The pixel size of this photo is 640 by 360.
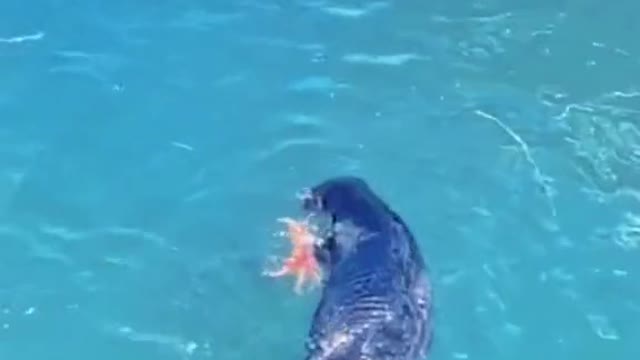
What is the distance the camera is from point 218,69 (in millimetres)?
15227

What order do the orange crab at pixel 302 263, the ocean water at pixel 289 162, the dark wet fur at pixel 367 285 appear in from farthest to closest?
the orange crab at pixel 302 263
the ocean water at pixel 289 162
the dark wet fur at pixel 367 285

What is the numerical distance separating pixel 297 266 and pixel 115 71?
9.17 ft

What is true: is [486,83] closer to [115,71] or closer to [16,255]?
[115,71]

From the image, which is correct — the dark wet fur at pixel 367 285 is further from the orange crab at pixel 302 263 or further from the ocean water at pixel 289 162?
the ocean water at pixel 289 162

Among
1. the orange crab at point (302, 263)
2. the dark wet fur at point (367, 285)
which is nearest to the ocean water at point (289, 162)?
the orange crab at point (302, 263)

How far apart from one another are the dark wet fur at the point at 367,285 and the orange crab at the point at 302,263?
0.15m

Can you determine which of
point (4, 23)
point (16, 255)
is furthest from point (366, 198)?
point (4, 23)

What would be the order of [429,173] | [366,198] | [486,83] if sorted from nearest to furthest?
1. [366,198]
2. [429,173]
3. [486,83]

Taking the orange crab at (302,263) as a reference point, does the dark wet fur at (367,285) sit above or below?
above

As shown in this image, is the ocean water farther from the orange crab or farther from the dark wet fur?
the dark wet fur

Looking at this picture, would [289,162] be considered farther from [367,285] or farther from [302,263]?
[367,285]

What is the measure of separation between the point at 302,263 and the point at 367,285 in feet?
4.25

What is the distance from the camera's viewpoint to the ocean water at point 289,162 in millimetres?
13258

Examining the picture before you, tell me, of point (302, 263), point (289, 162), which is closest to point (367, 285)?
point (302, 263)
